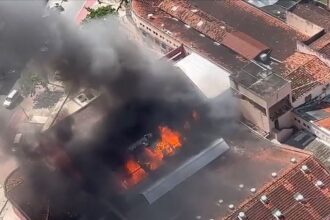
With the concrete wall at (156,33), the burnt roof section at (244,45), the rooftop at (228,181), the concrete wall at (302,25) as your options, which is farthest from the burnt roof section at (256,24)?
the rooftop at (228,181)

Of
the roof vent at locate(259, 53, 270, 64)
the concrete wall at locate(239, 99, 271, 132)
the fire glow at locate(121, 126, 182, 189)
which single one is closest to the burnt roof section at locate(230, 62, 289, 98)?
the concrete wall at locate(239, 99, 271, 132)

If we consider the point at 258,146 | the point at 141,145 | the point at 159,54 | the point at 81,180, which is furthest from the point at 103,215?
the point at 159,54

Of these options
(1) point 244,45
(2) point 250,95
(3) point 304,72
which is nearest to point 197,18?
(1) point 244,45

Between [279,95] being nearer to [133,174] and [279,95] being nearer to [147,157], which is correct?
[147,157]

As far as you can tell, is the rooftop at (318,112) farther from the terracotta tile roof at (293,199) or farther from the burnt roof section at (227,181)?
the terracotta tile roof at (293,199)

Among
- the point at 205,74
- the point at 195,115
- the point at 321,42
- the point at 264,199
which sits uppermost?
the point at 321,42

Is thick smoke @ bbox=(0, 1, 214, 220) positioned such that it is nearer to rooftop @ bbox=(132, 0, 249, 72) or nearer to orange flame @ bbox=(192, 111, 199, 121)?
orange flame @ bbox=(192, 111, 199, 121)
